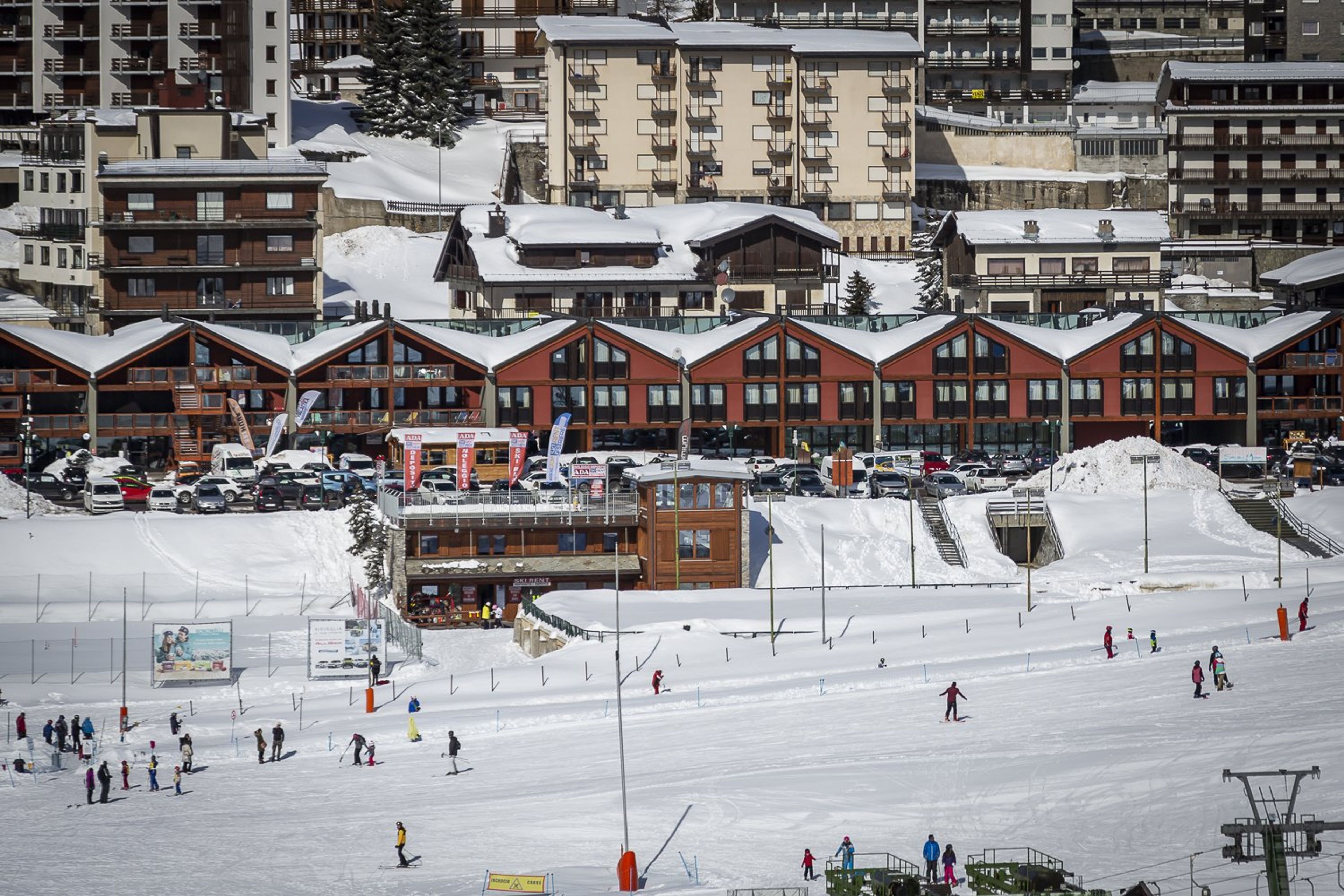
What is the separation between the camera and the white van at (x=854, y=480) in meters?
84.8

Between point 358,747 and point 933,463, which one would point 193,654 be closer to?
point 358,747

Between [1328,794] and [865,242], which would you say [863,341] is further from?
[1328,794]

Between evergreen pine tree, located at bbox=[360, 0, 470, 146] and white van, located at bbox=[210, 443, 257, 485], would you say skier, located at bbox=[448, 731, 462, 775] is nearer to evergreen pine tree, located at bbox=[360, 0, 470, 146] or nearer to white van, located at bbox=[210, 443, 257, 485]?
white van, located at bbox=[210, 443, 257, 485]

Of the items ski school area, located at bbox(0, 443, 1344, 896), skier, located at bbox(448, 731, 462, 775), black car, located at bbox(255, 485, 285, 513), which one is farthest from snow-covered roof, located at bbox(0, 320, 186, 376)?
skier, located at bbox(448, 731, 462, 775)

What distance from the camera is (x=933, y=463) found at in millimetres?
90000

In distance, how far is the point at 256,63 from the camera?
411ft

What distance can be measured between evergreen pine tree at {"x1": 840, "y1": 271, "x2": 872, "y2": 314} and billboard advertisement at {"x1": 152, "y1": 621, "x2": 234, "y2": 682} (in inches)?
1895

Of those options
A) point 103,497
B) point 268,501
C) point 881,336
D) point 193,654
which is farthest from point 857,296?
point 193,654

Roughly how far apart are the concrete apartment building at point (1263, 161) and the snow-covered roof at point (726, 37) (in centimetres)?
1591

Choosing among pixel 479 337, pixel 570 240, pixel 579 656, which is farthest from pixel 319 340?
pixel 579 656

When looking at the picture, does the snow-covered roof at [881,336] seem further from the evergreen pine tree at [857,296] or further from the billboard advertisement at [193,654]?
the billboard advertisement at [193,654]

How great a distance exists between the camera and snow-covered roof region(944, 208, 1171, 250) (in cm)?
11081

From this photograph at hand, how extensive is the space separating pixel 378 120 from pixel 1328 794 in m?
87.7

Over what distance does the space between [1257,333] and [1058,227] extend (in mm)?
14881
